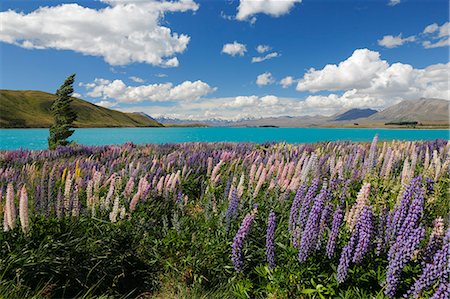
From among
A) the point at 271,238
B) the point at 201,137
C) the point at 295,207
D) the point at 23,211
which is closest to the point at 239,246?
the point at 271,238

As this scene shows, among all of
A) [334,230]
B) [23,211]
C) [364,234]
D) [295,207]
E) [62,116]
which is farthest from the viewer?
[62,116]

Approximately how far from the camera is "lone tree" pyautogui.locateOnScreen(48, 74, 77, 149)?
84.8 feet

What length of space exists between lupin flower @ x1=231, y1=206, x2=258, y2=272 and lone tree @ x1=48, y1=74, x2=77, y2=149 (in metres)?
24.6

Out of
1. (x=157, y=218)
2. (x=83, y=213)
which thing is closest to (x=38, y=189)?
(x=83, y=213)

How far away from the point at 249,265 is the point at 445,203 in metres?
4.27

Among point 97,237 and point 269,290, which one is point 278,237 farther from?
point 97,237

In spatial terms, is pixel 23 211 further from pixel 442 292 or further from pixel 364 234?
pixel 442 292

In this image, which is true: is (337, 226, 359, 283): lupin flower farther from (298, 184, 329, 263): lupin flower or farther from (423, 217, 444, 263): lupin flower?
(423, 217, 444, 263): lupin flower

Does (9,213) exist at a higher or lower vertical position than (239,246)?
higher

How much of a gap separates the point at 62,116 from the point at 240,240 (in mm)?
26697

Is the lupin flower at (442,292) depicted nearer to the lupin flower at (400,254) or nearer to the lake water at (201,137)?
the lupin flower at (400,254)

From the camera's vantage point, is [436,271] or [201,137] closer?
[436,271]

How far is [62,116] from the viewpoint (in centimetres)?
2644

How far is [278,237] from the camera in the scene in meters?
4.47
